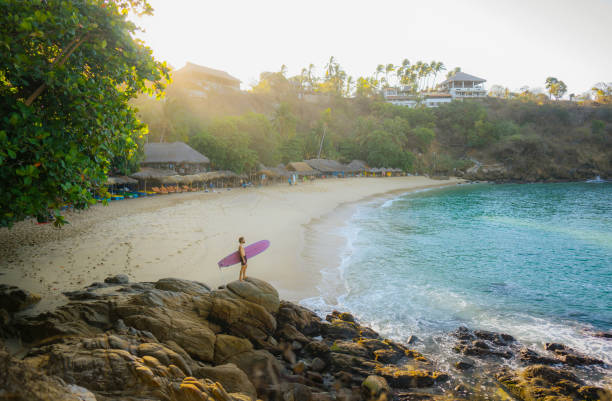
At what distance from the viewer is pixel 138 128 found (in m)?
6.36

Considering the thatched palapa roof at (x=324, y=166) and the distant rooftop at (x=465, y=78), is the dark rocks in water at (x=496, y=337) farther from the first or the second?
the distant rooftop at (x=465, y=78)

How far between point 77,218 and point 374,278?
14005 millimetres

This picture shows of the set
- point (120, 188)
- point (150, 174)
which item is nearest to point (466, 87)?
point (150, 174)

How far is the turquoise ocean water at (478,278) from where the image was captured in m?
8.81

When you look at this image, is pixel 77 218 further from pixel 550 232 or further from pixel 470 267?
pixel 550 232

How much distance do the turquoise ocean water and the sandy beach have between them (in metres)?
2.25

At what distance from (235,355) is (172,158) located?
84.1 feet

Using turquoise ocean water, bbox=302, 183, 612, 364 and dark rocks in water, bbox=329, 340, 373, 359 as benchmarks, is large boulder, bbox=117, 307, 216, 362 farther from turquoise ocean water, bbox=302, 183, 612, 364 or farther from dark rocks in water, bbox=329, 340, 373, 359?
turquoise ocean water, bbox=302, 183, 612, 364

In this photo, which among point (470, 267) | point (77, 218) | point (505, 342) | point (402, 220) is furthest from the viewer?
point (402, 220)

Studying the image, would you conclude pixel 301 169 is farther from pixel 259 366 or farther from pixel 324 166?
pixel 259 366

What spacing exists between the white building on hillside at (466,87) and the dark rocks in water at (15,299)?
94.5m

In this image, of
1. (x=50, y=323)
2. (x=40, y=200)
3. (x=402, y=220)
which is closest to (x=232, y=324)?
(x=50, y=323)

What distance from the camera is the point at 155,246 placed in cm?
1199

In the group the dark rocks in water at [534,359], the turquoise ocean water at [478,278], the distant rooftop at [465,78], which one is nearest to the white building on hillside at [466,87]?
the distant rooftop at [465,78]
